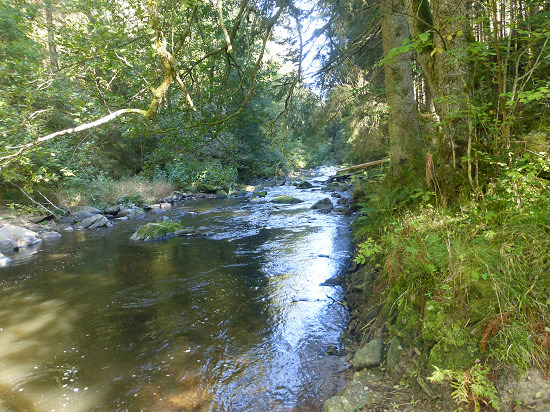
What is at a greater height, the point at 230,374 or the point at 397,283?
the point at 397,283

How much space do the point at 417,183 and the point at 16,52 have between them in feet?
53.8

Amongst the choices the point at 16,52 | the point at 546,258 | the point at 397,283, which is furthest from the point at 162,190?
the point at 546,258

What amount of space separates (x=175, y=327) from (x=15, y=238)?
9.09m

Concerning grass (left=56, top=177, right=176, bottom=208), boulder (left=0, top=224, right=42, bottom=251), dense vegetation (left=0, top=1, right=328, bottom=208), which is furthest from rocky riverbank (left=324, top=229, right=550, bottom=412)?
grass (left=56, top=177, right=176, bottom=208)

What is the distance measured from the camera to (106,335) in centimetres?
473

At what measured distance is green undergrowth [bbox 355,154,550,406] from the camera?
7.32 ft

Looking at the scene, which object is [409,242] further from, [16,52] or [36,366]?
[16,52]

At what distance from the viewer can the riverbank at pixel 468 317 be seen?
212 centimetres

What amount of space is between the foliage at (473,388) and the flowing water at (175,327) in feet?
4.50

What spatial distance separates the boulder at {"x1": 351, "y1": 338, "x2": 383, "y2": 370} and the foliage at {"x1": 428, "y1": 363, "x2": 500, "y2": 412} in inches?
37.2

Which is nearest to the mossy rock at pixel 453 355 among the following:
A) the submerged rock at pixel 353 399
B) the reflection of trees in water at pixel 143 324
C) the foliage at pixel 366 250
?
the submerged rock at pixel 353 399

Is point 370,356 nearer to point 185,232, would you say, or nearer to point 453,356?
point 453,356

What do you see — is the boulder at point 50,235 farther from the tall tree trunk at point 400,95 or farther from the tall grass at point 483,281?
the tall grass at point 483,281

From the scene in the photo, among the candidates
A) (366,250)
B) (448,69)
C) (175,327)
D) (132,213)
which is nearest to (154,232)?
(132,213)
